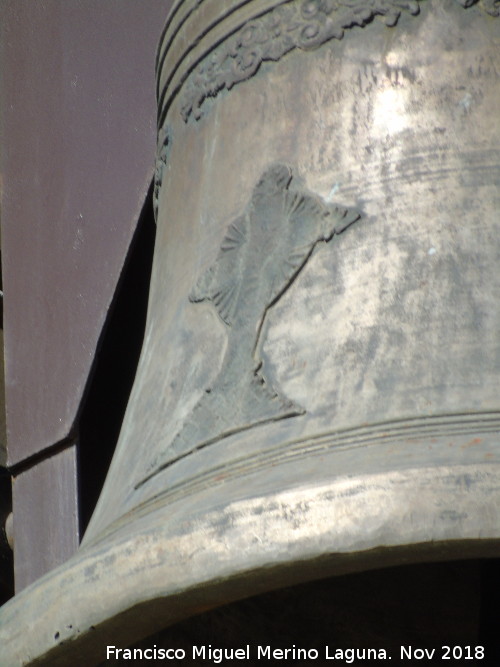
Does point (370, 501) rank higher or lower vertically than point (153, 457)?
lower

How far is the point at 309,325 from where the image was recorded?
104 cm

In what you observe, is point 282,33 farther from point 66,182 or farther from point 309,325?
point 66,182

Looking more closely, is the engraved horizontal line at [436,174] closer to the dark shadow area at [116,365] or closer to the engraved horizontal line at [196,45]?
the engraved horizontal line at [196,45]

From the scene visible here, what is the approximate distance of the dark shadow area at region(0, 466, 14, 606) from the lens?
1.80 metres

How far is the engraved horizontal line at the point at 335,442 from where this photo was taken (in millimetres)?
905

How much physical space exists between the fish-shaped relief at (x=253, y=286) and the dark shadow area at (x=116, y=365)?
57 cm

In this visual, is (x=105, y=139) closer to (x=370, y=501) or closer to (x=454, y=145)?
(x=454, y=145)

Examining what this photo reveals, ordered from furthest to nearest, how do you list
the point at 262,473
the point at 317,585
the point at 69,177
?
1. the point at 69,177
2. the point at 317,585
3. the point at 262,473

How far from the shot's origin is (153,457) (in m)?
1.10

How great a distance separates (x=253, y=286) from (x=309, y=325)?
0.29 ft

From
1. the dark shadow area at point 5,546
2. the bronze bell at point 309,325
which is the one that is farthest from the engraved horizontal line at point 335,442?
the dark shadow area at point 5,546

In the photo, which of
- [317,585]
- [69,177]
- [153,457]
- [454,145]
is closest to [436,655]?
[317,585]

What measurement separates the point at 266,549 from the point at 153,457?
263 millimetres

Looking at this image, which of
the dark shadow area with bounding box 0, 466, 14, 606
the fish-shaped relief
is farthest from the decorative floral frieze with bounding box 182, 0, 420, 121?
the dark shadow area with bounding box 0, 466, 14, 606
